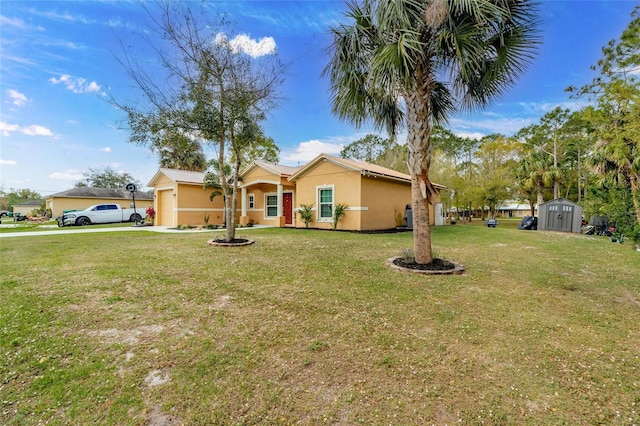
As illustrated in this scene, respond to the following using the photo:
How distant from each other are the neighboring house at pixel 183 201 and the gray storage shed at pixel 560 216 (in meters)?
21.2

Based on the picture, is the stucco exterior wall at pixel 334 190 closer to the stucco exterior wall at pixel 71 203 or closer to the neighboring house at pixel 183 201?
the neighboring house at pixel 183 201

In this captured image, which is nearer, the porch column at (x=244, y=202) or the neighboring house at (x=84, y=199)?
the porch column at (x=244, y=202)

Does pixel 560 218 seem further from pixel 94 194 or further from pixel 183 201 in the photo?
Answer: pixel 94 194

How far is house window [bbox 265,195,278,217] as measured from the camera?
17938 millimetres

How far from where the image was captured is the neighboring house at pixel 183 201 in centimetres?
1780

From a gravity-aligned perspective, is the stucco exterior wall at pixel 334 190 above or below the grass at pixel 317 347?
above

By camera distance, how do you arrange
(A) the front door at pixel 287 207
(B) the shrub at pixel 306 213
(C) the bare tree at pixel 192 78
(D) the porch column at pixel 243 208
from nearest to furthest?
(C) the bare tree at pixel 192 78 → (B) the shrub at pixel 306 213 → (A) the front door at pixel 287 207 → (D) the porch column at pixel 243 208

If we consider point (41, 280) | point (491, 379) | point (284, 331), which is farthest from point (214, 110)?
point (491, 379)

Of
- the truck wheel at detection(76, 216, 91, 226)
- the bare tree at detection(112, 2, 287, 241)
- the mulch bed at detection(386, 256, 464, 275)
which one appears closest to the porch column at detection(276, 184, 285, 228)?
the bare tree at detection(112, 2, 287, 241)

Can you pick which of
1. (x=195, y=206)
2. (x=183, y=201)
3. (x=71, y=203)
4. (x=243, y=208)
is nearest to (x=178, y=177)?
(x=183, y=201)

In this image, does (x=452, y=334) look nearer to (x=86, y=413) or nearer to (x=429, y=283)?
(x=429, y=283)

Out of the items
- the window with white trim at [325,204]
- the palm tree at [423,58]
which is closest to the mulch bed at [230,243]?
the palm tree at [423,58]

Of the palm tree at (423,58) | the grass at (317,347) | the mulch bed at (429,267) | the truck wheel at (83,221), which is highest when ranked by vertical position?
the palm tree at (423,58)

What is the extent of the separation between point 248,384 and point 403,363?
1.38 m
